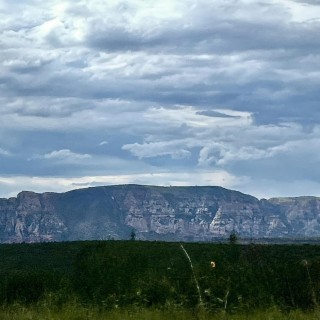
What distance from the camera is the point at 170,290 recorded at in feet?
72.5

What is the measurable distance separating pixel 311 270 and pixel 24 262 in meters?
107

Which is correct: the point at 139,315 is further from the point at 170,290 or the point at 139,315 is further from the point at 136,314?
the point at 170,290

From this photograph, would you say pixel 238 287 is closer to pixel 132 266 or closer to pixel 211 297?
pixel 211 297

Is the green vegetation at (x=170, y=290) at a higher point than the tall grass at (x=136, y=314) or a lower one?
higher

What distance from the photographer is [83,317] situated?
64.5 ft

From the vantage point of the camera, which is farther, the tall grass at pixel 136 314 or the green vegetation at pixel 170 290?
the green vegetation at pixel 170 290

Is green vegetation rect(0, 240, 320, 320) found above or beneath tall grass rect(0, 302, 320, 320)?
above

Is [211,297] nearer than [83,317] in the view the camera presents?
No

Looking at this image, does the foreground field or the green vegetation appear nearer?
the foreground field

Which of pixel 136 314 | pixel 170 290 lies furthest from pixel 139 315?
pixel 170 290

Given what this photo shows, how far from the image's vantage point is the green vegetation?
65.8 ft

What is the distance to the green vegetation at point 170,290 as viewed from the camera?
65.8 ft

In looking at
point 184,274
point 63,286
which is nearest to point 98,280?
point 63,286

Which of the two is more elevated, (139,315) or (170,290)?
(170,290)
